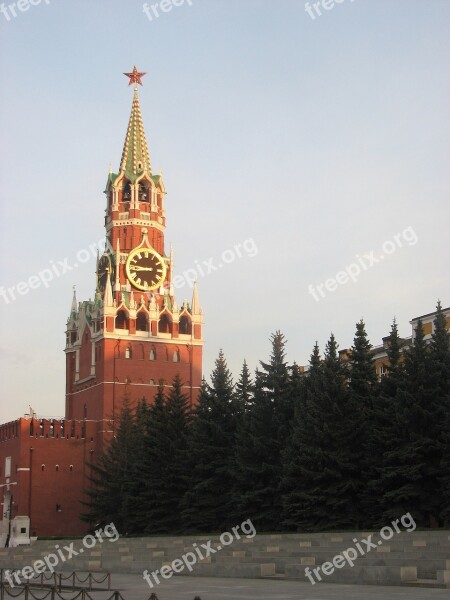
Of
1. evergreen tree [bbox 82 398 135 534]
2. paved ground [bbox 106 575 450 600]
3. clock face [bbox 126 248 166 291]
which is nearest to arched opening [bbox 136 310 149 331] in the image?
clock face [bbox 126 248 166 291]

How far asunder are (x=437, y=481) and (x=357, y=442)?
4.11m

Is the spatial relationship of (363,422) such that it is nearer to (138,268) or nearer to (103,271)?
(138,268)

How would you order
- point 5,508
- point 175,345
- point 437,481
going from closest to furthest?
point 437,481 → point 5,508 → point 175,345

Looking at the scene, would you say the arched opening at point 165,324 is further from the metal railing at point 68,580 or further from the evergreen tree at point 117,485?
the metal railing at point 68,580

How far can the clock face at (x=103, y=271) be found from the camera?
76.6 meters

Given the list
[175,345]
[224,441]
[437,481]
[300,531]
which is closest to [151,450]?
[224,441]

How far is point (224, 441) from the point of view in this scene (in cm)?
4878

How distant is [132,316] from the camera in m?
74.2

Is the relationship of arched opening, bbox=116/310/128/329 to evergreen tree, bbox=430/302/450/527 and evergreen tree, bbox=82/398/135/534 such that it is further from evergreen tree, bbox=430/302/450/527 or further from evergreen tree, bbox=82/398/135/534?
evergreen tree, bbox=430/302/450/527

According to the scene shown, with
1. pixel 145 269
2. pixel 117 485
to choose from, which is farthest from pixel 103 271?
pixel 117 485

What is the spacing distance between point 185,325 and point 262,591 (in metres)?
52.8

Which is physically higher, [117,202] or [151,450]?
[117,202]

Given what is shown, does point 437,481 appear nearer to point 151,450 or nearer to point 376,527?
point 376,527

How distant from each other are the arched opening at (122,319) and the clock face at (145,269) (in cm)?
268
